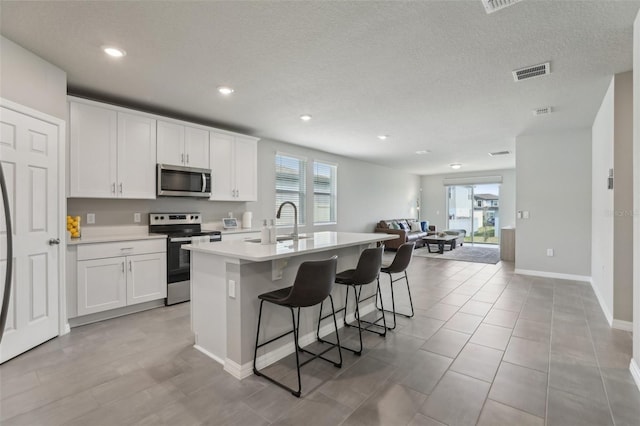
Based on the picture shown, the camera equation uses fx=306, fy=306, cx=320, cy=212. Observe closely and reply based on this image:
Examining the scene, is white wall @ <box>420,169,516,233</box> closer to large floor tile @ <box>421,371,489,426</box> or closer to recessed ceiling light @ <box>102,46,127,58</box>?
large floor tile @ <box>421,371,489,426</box>

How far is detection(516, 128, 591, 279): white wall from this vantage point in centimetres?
499

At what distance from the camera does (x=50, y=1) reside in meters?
2.02

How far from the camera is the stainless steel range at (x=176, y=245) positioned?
3.84 meters

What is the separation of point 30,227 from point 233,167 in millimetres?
2570

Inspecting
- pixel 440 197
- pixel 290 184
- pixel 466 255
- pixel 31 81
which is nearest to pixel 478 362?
pixel 31 81

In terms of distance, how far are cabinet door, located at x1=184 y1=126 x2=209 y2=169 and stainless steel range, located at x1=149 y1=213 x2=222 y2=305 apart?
0.76 metres

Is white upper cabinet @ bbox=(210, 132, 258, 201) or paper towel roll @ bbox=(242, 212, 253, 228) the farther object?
paper towel roll @ bbox=(242, 212, 253, 228)

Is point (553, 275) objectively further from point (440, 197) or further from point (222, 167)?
point (440, 197)

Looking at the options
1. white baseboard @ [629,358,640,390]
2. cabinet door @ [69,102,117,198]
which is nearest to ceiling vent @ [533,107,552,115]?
white baseboard @ [629,358,640,390]

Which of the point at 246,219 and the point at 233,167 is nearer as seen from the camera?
the point at 233,167

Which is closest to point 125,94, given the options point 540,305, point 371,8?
point 371,8

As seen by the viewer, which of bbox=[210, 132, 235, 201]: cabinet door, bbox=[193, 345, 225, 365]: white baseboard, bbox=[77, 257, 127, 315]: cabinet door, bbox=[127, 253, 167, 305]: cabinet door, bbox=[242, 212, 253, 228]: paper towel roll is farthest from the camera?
bbox=[242, 212, 253, 228]: paper towel roll

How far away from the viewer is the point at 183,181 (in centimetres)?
414

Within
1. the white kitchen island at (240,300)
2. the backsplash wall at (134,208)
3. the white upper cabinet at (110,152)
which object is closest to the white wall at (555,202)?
the white kitchen island at (240,300)
